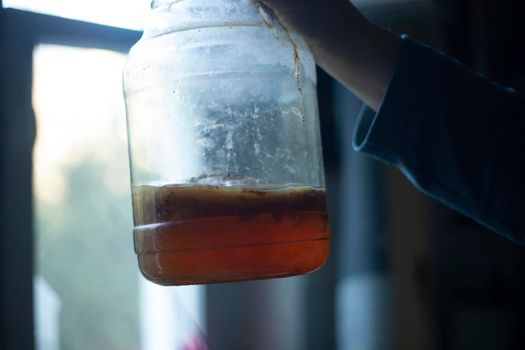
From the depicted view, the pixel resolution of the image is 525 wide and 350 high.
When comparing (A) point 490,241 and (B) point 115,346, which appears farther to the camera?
(A) point 490,241

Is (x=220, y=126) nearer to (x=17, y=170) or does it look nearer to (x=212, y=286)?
(x=17, y=170)

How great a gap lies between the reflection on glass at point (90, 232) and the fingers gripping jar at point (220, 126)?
0.45m

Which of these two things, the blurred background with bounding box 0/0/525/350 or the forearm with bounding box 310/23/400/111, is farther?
the blurred background with bounding box 0/0/525/350

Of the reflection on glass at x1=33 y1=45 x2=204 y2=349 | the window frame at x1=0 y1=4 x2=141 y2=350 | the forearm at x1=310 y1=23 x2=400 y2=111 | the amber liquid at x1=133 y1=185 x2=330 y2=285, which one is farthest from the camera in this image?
the reflection on glass at x1=33 y1=45 x2=204 y2=349

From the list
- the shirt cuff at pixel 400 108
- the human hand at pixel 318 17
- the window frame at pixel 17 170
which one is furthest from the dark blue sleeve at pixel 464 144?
the window frame at pixel 17 170

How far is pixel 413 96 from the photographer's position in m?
0.69

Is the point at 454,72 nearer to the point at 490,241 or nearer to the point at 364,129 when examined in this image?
the point at 364,129

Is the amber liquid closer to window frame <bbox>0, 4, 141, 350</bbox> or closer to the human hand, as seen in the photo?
the human hand

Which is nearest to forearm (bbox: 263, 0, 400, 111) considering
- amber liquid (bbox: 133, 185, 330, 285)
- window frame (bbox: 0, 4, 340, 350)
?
amber liquid (bbox: 133, 185, 330, 285)

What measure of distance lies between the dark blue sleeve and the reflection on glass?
1.98 feet

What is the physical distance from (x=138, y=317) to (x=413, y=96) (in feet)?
2.93

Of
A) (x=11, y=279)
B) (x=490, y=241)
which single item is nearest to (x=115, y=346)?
(x=11, y=279)

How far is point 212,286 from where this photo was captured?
1301 millimetres

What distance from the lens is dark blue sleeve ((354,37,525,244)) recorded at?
27.5 inches
